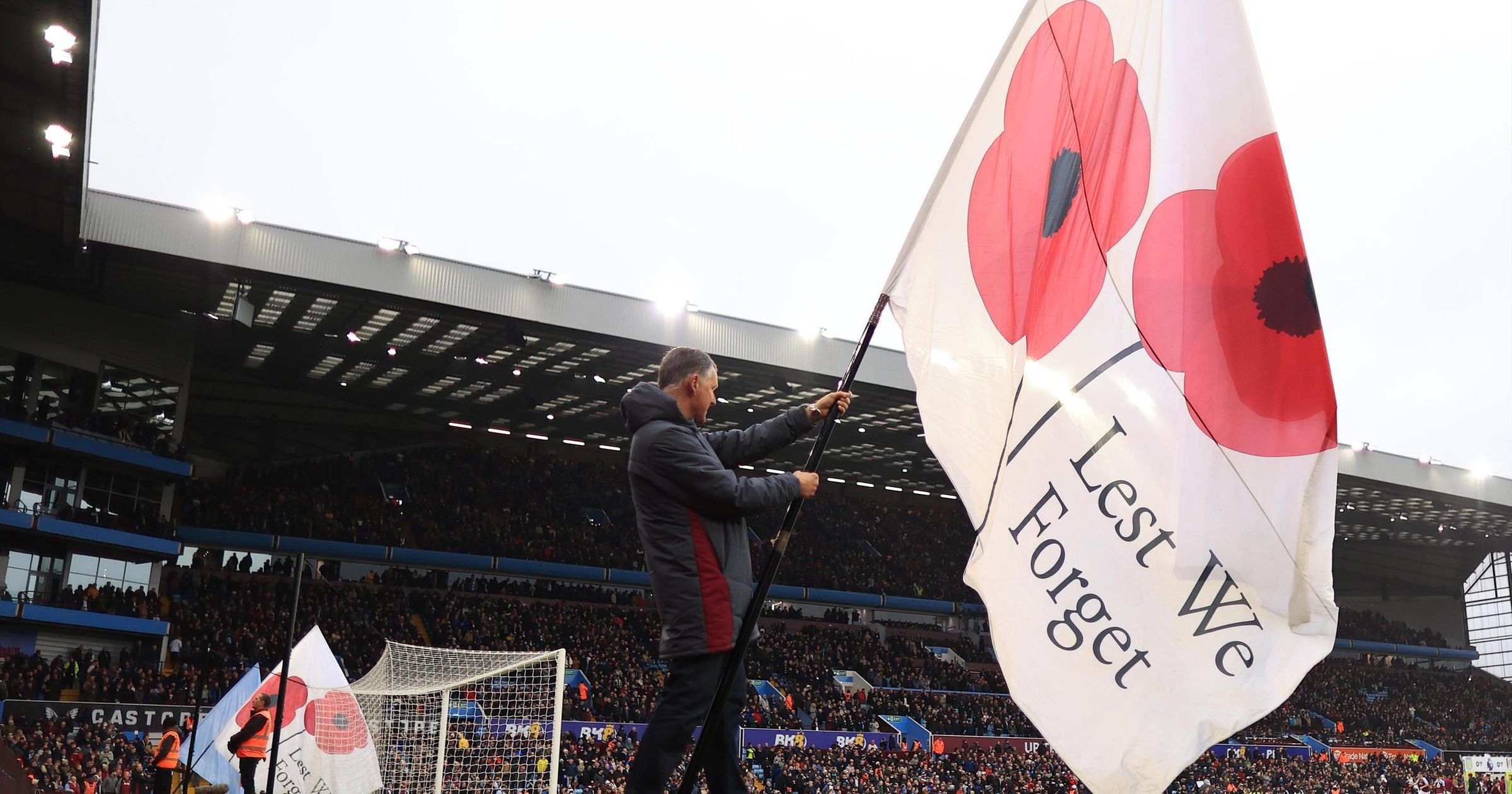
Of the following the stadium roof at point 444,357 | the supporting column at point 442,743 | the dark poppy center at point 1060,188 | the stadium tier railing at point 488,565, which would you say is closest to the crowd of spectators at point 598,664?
the stadium tier railing at point 488,565

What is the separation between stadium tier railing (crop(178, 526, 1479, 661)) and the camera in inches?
1330

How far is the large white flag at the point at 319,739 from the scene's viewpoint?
1013 centimetres

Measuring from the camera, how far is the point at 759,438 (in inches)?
149

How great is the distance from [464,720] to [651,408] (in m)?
6.22

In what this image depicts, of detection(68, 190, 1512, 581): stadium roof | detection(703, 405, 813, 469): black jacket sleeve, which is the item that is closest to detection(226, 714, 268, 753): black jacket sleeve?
detection(703, 405, 813, 469): black jacket sleeve

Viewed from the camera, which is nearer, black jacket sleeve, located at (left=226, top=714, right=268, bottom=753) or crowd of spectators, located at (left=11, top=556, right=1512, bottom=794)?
black jacket sleeve, located at (left=226, top=714, right=268, bottom=753)

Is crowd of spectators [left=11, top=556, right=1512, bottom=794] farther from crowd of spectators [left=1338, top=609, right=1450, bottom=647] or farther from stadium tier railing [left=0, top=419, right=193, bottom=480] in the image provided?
crowd of spectators [left=1338, top=609, right=1450, bottom=647]

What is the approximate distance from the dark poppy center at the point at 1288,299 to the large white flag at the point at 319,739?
8851 mm

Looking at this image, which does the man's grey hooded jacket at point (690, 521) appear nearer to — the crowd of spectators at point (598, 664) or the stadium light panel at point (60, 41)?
the stadium light panel at point (60, 41)

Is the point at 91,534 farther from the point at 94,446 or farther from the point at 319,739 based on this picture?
the point at 319,739

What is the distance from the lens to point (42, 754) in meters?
18.0

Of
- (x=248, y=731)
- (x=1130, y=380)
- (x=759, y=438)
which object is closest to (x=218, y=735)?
(x=248, y=731)

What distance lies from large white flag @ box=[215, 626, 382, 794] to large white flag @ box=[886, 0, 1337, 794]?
26.6 ft

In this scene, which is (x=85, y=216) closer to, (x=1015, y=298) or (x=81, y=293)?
(x=81, y=293)
